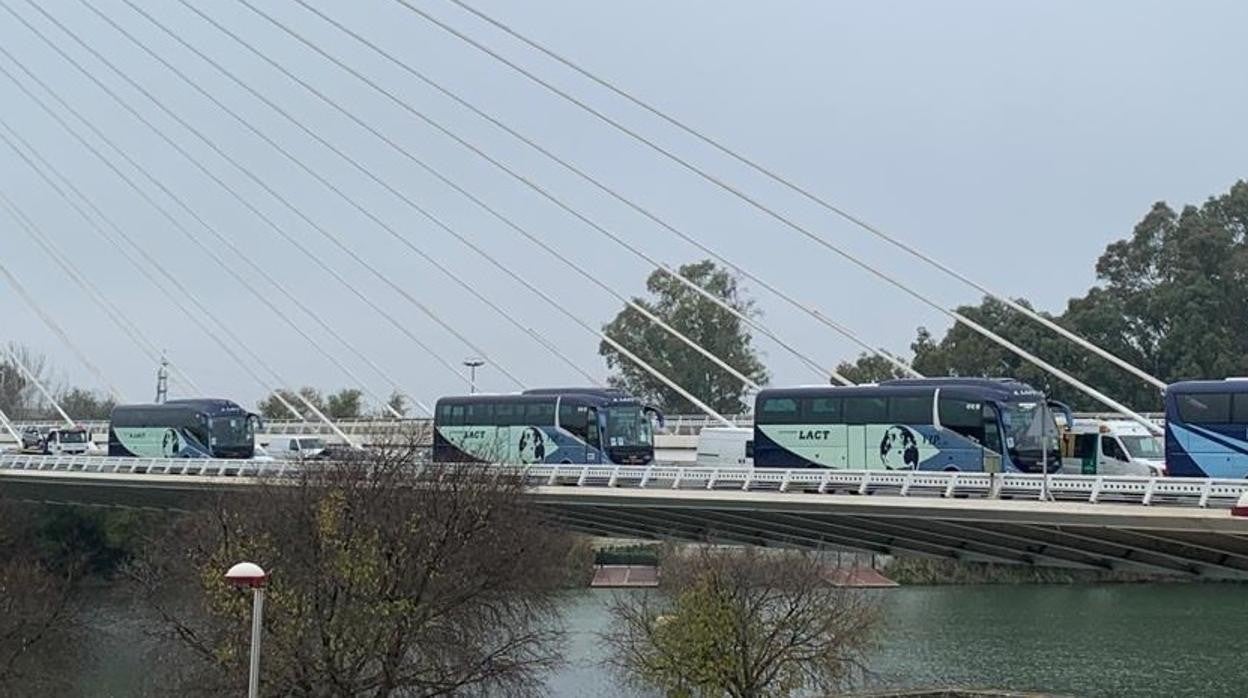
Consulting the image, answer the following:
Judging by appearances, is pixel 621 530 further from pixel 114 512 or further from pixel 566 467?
pixel 114 512

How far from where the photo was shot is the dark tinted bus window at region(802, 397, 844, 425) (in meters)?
31.5

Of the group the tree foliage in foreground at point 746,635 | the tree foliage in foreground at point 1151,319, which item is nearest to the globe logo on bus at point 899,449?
the tree foliage in foreground at point 746,635

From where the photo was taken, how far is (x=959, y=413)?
29172 millimetres

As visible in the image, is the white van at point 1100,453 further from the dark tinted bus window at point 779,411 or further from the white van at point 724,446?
the white van at point 724,446

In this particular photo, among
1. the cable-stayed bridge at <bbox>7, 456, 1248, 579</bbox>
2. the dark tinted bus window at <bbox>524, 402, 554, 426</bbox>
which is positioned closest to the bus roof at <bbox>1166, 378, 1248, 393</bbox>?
the cable-stayed bridge at <bbox>7, 456, 1248, 579</bbox>

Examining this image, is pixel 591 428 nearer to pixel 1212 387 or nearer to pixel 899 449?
pixel 899 449

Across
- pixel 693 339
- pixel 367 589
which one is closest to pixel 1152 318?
pixel 693 339

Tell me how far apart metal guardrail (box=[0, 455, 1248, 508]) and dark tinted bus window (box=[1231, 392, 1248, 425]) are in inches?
145

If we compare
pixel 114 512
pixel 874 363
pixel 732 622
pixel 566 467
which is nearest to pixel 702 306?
pixel 874 363

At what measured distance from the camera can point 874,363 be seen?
64938 millimetres

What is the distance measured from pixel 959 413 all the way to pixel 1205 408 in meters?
4.90

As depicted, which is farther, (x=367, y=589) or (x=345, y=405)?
(x=345, y=405)

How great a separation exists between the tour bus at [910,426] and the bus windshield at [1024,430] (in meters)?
0.02

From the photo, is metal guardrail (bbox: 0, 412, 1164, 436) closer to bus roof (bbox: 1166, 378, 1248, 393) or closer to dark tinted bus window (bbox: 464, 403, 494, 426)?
dark tinted bus window (bbox: 464, 403, 494, 426)
